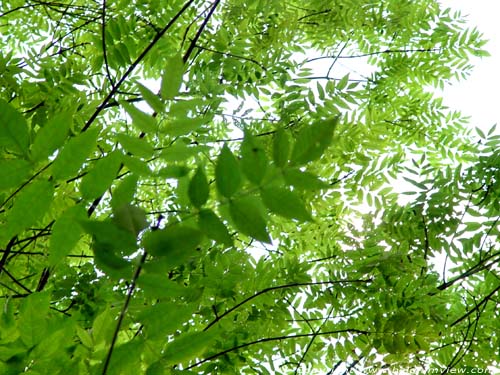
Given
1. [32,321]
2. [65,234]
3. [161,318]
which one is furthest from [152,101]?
[32,321]

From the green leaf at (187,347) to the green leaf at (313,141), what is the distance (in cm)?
44

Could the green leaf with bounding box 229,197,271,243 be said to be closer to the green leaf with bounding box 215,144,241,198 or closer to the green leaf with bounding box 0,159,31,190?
the green leaf with bounding box 215,144,241,198

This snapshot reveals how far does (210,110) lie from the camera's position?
6.99ft

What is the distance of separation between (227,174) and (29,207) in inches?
14.0

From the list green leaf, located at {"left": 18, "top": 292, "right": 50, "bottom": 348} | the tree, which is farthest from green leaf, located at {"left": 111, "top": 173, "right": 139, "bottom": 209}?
green leaf, located at {"left": 18, "top": 292, "right": 50, "bottom": 348}

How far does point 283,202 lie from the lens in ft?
2.52

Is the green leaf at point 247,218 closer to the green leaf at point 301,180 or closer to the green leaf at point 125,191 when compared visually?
the green leaf at point 301,180

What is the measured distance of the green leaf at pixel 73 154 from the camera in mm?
852

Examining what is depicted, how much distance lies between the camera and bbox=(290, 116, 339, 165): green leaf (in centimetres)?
73

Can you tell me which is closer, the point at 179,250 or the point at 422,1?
the point at 179,250

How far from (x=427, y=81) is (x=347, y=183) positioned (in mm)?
1544

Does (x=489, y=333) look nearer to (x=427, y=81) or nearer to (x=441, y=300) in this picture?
(x=441, y=300)

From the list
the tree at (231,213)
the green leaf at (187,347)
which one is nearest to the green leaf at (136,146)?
the tree at (231,213)

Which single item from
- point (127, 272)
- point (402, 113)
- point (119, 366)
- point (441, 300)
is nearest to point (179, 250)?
point (127, 272)
